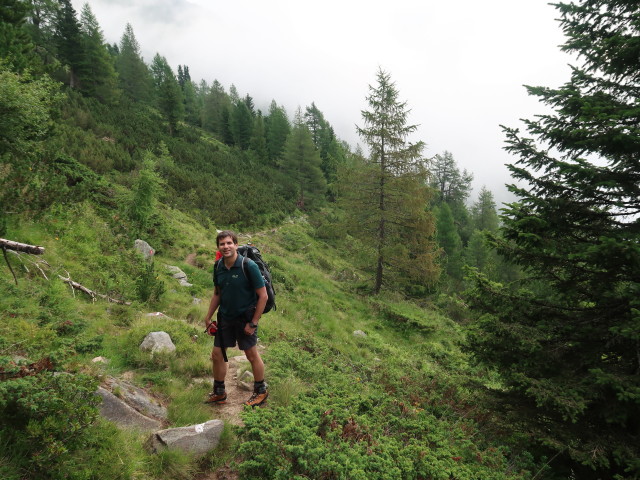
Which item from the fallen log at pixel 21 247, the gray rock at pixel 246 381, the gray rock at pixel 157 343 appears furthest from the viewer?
the gray rock at pixel 157 343

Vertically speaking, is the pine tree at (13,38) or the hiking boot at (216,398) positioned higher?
the pine tree at (13,38)

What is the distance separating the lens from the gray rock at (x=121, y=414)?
145 inches

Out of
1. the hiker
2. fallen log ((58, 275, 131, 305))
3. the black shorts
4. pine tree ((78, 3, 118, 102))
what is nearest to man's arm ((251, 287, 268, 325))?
the hiker

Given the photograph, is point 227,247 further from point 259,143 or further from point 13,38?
point 259,143

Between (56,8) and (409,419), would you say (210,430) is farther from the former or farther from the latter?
(56,8)

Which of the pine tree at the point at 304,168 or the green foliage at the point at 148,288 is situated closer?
the green foliage at the point at 148,288

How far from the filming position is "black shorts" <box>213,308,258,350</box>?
14.7ft

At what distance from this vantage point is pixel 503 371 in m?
4.95

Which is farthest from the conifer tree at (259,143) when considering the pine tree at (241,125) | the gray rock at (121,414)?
the gray rock at (121,414)

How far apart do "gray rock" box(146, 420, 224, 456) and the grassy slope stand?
13cm

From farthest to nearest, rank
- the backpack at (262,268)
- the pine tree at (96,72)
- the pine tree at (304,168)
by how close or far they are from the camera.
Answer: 1. the pine tree at (304,168)
2. the pine tree at (96,72)
3. the backpack at (262,268)

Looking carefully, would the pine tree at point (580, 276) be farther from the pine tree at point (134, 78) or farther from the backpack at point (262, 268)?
the pine tree at point (134, 78)

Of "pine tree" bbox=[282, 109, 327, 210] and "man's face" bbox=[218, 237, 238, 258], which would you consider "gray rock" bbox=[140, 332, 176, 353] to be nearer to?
"man's face" bbox=[218, 237, 238, 258]

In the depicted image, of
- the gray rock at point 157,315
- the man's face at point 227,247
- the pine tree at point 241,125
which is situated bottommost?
the gray rock at point 157,315
